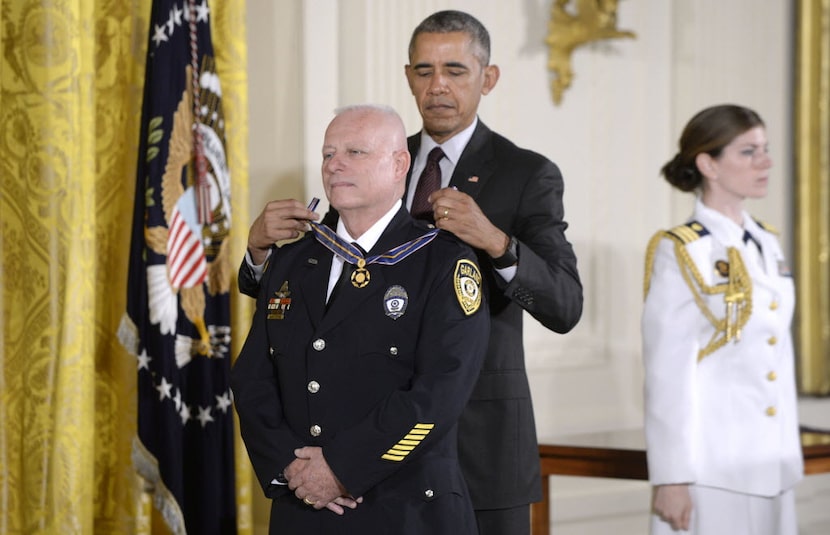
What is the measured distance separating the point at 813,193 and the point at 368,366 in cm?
365

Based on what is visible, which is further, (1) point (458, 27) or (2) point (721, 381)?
(2) point (721, 381)

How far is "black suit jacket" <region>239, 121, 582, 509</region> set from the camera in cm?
222

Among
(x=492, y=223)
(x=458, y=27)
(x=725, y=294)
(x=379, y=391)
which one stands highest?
(x=458, y=27)

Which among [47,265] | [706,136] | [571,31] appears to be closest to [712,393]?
[706,136]

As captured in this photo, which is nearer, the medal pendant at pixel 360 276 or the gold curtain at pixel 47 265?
the medal pendant at pixel 360 276

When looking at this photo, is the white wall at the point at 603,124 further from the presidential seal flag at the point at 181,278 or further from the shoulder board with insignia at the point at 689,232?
the shoulder board with insignia at the point at 689,232

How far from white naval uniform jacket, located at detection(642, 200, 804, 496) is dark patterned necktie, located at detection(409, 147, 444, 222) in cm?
83

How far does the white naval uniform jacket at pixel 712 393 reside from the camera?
2779 millimetres

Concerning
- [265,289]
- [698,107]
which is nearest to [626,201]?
[698,107]

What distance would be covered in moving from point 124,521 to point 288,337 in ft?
4.89

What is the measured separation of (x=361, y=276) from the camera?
1950 millimetres

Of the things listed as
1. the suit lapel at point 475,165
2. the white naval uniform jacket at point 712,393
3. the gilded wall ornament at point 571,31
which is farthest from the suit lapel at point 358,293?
the gilded wall ornament at point 571,31

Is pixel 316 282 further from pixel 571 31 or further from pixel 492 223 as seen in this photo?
pixel 571 31

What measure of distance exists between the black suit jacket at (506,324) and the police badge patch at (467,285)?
7.5 inches
